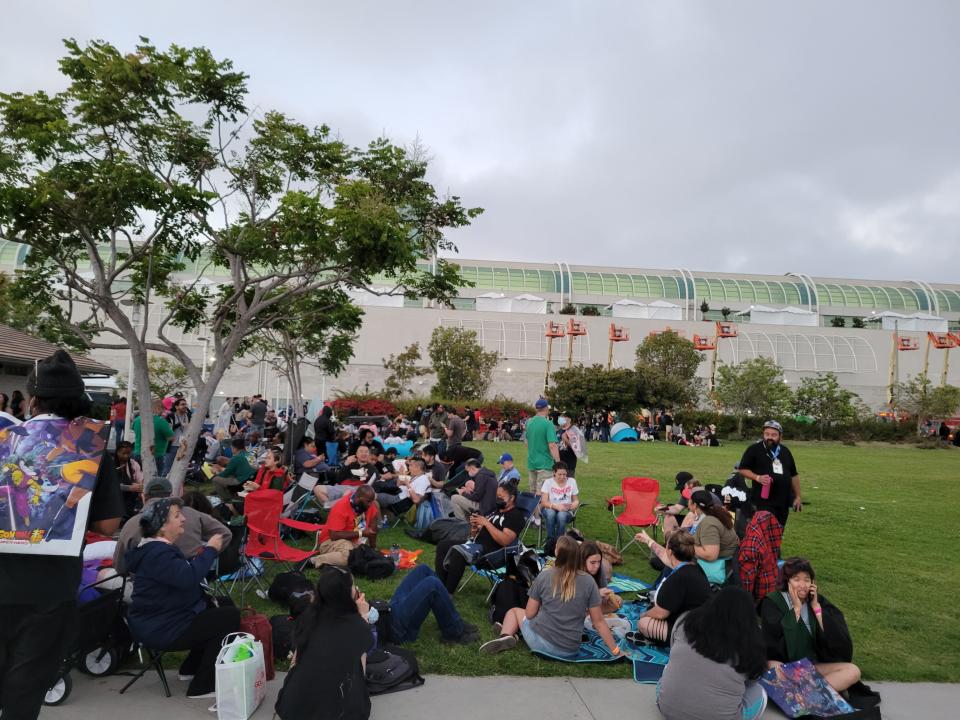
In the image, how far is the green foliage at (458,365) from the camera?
4275 centimetres

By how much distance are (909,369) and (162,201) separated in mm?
61826

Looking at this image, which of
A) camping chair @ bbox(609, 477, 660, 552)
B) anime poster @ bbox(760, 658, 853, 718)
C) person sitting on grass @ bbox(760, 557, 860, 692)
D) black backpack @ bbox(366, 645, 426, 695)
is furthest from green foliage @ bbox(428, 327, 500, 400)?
anime poster @ bbox(760, 658, 853, 718)

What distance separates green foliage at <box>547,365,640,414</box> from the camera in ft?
123

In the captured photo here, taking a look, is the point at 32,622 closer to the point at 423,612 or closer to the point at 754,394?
the point at 423,612

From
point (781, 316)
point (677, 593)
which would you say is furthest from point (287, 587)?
point (781, 316)

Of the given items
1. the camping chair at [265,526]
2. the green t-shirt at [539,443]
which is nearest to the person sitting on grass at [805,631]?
the camping chair at [265,526]

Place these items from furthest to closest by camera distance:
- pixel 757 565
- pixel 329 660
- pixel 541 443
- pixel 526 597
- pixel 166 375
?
pixel 166 375
pixel 541 443
pixel 526 597
pixel 757 565
pixel 329 660

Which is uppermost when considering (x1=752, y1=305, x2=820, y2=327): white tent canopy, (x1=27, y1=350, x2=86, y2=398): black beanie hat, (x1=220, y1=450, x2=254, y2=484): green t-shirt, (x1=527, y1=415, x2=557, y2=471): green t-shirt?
(x1=752, y1=305, x2=820, y2=327): white tent canopy

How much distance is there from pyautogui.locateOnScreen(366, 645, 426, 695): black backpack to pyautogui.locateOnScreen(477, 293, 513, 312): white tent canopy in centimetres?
5158

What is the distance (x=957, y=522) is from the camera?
38.1 feet

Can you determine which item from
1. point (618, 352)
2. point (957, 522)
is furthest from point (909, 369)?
point (957, 522)

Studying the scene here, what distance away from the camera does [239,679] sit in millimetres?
3855

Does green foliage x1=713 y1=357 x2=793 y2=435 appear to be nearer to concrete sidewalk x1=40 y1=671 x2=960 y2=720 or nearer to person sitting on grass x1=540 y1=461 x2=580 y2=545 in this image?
person sitting on grass x1=540 y1=461 x2=580 y2=545

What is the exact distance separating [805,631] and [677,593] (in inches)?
33.1
